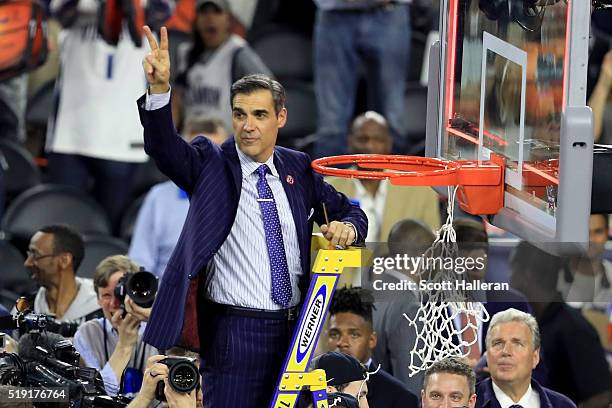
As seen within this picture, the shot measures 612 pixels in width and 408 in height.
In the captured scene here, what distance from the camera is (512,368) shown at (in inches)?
281

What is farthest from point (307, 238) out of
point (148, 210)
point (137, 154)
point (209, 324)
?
point (137, 154)

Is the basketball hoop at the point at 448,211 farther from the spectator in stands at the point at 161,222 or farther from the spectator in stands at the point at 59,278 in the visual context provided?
the spectator in stands at the point at 161,222

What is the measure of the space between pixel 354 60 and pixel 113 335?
3421mm

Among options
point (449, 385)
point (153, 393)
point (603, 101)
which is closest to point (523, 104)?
point (449, 385)

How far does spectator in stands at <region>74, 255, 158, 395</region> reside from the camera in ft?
24.5

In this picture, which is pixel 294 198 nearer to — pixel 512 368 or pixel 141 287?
pixel 141 287

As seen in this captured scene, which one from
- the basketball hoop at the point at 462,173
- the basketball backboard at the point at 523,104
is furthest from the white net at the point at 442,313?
the basketball backboard at the point at 523,104

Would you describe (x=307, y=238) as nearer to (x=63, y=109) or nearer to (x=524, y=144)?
(x=524, y=144)

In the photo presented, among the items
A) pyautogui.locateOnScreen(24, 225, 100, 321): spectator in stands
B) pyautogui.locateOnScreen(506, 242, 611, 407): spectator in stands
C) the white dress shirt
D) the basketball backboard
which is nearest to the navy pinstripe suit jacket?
the basketball backboard

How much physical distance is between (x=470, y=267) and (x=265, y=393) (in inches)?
50.6

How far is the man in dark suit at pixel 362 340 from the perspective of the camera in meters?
7.11

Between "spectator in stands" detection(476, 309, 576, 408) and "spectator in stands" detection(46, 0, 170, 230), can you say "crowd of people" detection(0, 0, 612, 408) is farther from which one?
"spectator in stands" detection(46, 0, 170, 230)

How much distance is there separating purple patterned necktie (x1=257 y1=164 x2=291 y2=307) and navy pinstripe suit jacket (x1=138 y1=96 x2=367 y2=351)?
102mm

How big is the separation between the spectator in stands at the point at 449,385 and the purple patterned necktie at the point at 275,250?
87cm
